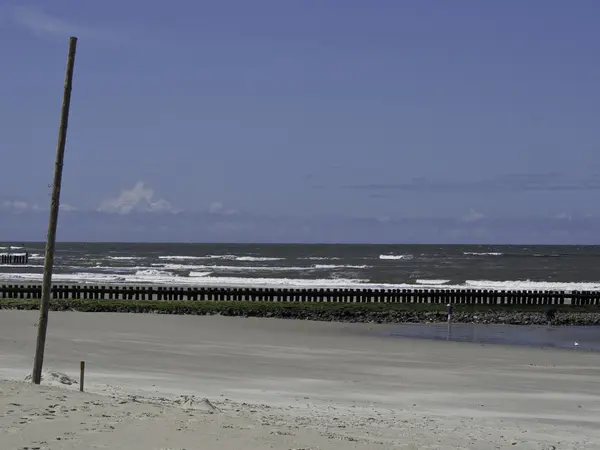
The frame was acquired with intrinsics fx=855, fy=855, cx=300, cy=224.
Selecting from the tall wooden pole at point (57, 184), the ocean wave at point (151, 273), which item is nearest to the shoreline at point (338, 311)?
the tall wooden pole at point (57, 184)

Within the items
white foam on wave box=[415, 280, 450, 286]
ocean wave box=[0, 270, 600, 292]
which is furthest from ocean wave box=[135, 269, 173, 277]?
white foam on wave box=[415, 280, 450, 286]

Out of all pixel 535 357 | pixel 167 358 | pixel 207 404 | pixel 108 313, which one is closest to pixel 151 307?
pixel 108 313

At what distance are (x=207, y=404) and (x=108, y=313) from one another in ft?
77.2

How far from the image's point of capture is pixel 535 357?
23.8 meters

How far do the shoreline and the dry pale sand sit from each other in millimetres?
4187

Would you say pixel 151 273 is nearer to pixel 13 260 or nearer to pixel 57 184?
pixel 13 260

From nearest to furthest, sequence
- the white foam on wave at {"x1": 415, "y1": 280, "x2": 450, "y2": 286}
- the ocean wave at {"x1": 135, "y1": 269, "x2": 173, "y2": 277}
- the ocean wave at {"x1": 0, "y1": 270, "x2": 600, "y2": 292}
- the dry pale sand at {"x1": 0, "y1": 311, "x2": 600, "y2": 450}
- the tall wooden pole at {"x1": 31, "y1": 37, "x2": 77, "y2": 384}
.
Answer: the dry pale sand at {"x1": 0, "y1": 311, "x2": 600, "y2": 450}
the tall wooden pole at {"x1": 31, "y1": 37, "x2": 77, "y2": 384}
the ocean wave at {"x1": 0, "y1": 270, "x2": 600, "y2": 292}
the white foam on wave at {"x1": 415, "y1": 280, "x2": 450, "y2": 286}
the ocean wave at {"x1": 135, "y1": 269, "x2": 173, "y2": 277}

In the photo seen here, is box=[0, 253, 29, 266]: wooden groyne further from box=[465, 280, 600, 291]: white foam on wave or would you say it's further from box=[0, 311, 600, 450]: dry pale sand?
box=[0, 311, 600, 450]: dry pale sand

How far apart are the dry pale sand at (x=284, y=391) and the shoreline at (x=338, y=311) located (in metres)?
4.19

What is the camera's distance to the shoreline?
35312 mm

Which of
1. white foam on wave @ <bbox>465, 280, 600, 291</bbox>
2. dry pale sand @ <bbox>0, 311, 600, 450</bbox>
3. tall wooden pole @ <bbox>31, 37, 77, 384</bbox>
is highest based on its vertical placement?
tall wooden pole @ <bbox>31, 37, 77, 384</bbox>

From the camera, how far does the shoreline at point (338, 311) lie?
35.3 m

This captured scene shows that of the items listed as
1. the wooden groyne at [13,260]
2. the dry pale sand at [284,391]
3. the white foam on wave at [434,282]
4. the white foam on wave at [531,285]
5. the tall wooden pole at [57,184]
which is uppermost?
the tall wooden pole at [57,184]

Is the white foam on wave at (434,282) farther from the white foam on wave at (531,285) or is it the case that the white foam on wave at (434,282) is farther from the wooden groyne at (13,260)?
the wooden groyne at (13,260)
